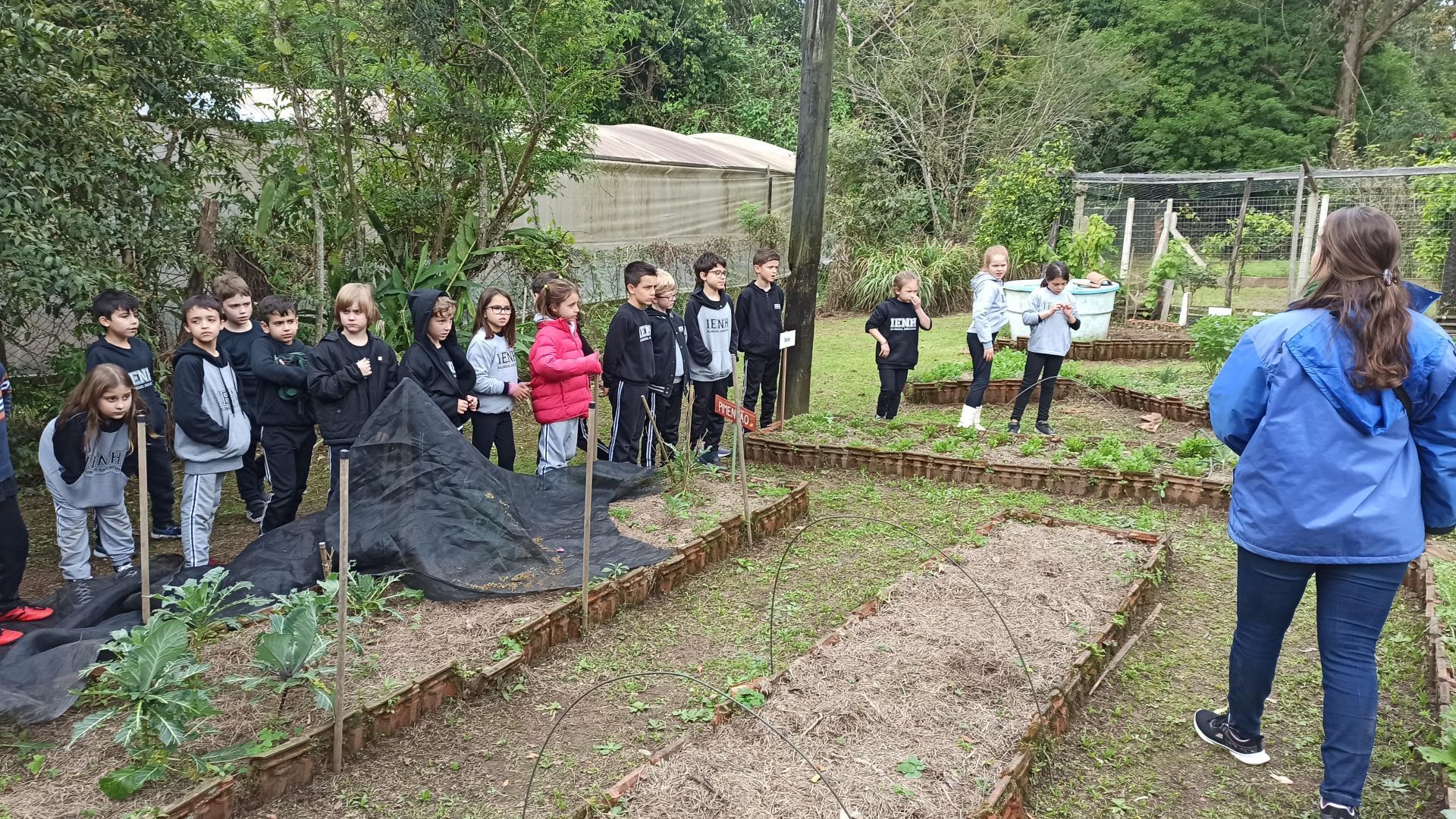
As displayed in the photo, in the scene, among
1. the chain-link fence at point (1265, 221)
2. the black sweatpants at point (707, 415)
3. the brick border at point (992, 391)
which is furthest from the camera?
the chain-link fence at point (1265, 221)

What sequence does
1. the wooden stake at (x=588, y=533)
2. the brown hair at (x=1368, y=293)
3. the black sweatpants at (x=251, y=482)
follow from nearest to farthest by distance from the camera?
the brown hair at (x=1368, y=293) → the wooden stake at (x=588, y=533) → the black sweatpants at (x=251, y=482)

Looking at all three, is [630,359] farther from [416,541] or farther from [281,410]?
[416,541]

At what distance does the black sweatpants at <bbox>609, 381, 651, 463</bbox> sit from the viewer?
21.4ft

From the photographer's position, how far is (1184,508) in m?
6.54

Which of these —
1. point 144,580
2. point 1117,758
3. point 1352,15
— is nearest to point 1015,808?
point 1117,758

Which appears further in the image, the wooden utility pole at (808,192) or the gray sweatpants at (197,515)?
the wooden utility pole at (808,192)

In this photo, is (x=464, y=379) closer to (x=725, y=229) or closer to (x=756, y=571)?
(x=756, y=571)

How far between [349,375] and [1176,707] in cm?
461

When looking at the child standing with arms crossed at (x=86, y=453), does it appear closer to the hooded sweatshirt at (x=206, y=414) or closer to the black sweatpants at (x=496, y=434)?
the hooded sweatshirt at (x=206, y=414)

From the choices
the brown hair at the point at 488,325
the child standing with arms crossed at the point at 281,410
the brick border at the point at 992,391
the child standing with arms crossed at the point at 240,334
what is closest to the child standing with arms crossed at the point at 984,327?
the brick border at the point at 992,391

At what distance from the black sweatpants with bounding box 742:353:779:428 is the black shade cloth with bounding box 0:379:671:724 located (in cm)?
326

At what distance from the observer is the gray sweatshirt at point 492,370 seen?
20.0 feet

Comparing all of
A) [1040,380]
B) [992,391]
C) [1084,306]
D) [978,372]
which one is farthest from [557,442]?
[1084,306]

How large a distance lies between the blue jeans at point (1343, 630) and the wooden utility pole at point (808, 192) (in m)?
5.50
